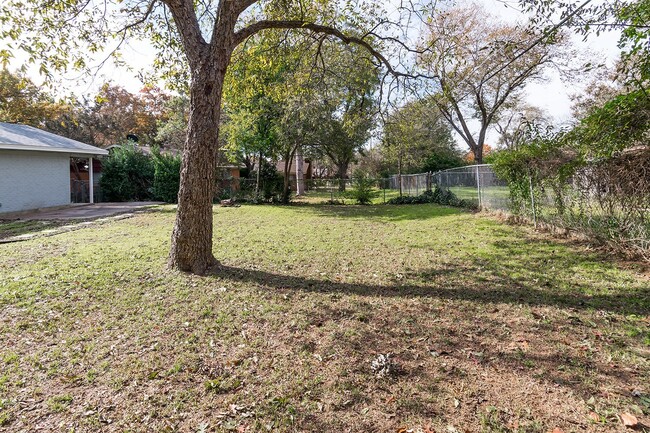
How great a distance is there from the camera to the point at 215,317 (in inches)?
141

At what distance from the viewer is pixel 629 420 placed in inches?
77.4

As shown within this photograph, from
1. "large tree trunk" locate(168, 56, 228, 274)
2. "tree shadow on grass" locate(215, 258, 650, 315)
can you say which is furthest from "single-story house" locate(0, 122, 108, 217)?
"tree shadow on grass" locate(215, 258, 650, 315)

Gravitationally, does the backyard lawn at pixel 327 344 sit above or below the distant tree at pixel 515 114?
below

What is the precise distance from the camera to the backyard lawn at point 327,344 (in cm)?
212

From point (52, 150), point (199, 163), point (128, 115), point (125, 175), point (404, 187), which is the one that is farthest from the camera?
point (128, 115)

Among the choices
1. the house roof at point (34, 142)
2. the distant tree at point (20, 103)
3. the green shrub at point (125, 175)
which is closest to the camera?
the house roof at point (34, 142)

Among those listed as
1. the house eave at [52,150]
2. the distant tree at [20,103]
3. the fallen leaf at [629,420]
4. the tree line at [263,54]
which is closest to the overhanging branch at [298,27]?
the tree line at [263,54]

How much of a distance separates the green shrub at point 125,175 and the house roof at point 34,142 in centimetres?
259

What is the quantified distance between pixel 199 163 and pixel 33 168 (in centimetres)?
1396

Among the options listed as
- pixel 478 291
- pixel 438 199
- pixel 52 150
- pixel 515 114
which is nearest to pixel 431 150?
pixel 515 114

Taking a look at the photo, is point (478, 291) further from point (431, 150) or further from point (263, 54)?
point (431, 150)

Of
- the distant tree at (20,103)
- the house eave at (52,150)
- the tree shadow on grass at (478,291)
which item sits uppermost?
the distant tree at (20,103)

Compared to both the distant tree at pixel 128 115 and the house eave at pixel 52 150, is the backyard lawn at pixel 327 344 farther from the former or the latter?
the distant tree at pixel 128 115

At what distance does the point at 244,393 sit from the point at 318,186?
19.2 m
